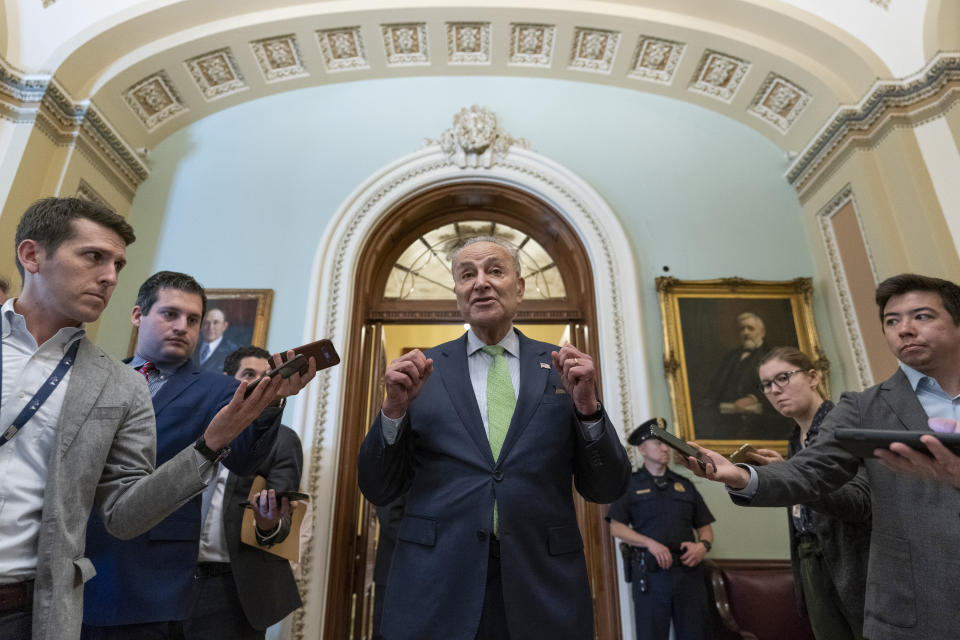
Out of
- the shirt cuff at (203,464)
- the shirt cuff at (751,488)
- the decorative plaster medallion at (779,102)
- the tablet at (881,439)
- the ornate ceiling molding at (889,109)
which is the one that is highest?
the decorative plaster medallion at (779,102)

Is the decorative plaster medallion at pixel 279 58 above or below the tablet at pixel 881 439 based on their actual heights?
above

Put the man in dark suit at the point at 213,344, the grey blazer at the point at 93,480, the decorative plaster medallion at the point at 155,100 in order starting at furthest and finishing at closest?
the decorative plaster medallion at the point at 155,100 < the man in dark suit at the point at 213,344 < the grey blazer at the point at 93,480

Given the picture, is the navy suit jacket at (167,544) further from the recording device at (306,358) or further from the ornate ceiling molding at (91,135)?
the ornate ceiling molding at (91,135)

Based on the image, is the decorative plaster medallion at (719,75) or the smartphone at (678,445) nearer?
the smartphone at (678,445)

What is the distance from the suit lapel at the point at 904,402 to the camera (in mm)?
1719

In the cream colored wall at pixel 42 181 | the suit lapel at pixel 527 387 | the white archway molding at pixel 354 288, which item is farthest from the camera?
the white archway molding at pixel 354 288

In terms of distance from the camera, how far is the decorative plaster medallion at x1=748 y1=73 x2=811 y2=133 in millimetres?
5070

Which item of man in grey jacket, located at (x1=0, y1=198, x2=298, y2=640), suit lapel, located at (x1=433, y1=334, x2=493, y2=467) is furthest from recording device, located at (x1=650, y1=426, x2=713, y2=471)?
man in grey jacket, located at (x1=0, y1=198, x2=298, y2=640)

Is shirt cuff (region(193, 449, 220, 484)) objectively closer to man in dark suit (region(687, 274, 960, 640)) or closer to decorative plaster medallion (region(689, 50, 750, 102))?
man in dark suit (region(687, 274, 960, 640))

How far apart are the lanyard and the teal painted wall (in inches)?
122

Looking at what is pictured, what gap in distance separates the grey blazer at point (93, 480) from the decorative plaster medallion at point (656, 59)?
5.31 meters

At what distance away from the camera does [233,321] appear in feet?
14.9

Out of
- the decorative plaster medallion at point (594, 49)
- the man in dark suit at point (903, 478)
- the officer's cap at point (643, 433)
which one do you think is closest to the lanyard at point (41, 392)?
the officer's cap at point (643, 433)

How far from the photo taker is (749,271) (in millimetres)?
4820
